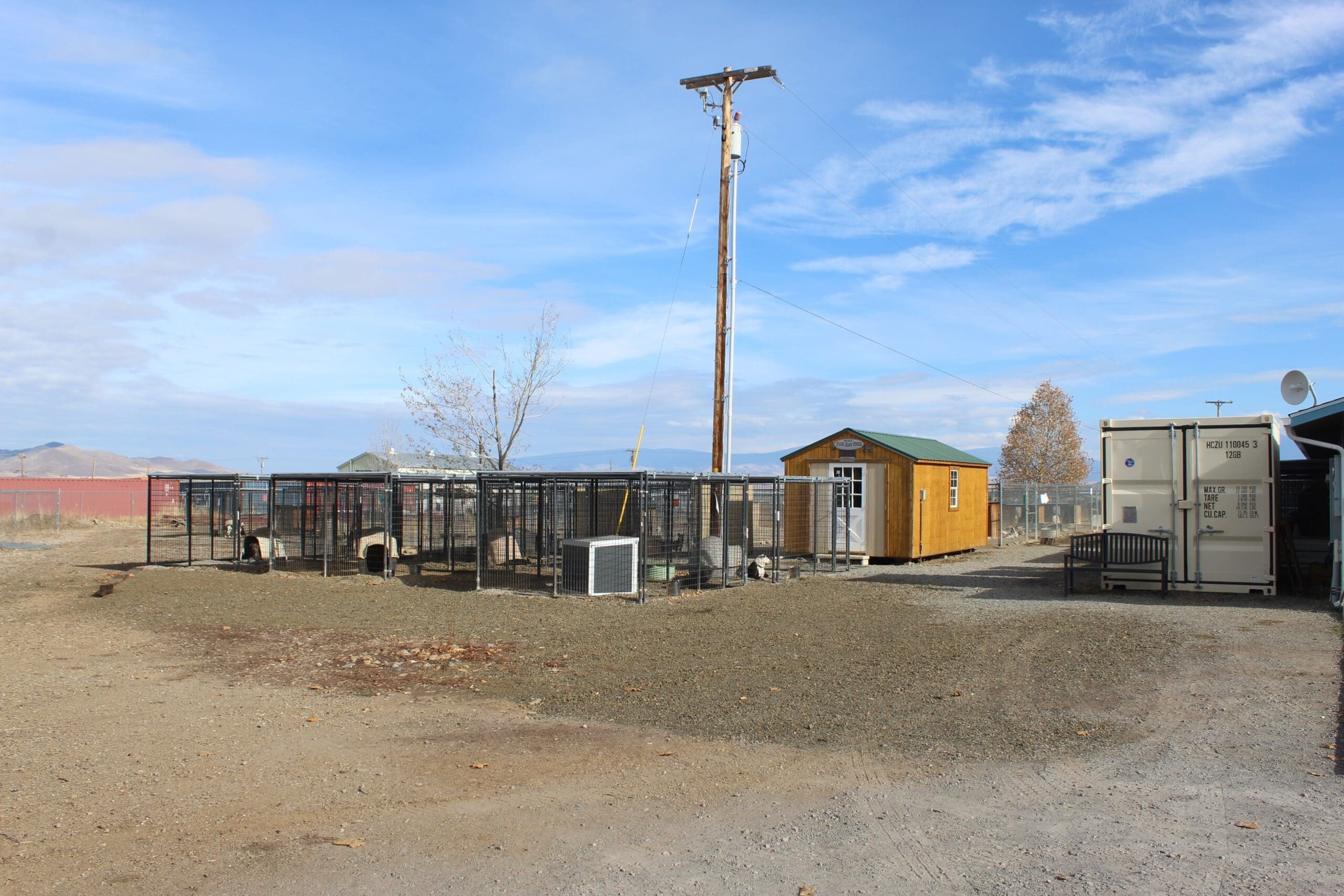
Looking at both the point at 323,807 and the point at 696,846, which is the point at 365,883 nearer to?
the point at 323,807

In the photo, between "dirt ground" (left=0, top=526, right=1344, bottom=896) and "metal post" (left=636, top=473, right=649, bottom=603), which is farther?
"metal post" (left=636, top=473, right=649, bottom=603)

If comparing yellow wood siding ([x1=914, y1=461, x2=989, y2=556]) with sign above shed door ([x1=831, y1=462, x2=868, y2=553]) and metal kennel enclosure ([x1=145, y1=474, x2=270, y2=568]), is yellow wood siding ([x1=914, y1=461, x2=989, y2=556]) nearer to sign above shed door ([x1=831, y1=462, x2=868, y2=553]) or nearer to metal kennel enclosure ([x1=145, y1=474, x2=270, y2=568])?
sign above shed door ([x1=831, y1=462, x2=868, y2=553])

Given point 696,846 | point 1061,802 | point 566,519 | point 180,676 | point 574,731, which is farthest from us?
point 566,519

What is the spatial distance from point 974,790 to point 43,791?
17.1 feet

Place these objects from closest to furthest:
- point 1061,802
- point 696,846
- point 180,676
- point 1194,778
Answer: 1. point 696,846
2. point 1061,802
3. point 1194,778
4. point 180,676

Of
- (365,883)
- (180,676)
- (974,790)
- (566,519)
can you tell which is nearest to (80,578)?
(566,519)

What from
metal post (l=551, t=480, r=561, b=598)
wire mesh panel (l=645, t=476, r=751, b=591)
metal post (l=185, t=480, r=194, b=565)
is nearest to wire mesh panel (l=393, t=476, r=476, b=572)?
metal post (l=551, t=480, r=561, b=598)

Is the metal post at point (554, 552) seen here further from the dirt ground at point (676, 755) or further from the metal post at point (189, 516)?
the metal post at point (189, 516)

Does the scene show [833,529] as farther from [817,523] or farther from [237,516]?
[237,516]

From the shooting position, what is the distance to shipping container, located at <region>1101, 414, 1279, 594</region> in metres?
14.1

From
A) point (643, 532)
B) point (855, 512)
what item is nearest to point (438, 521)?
point (855, 512)

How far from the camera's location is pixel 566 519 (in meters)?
15.1

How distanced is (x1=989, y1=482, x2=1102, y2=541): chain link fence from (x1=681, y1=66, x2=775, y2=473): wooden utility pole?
45.9ft

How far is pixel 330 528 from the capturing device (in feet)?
68.9
